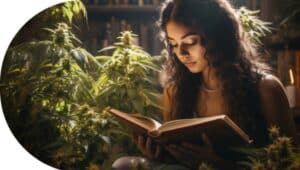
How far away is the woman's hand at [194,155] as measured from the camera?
152 cm

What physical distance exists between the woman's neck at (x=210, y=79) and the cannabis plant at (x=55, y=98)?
1.12 feet

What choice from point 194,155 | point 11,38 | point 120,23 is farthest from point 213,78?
point 11,38

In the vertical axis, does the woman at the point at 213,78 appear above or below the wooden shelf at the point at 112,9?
below

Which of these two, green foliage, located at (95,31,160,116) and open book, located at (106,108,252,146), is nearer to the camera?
open book, located at (106,108,252,146)

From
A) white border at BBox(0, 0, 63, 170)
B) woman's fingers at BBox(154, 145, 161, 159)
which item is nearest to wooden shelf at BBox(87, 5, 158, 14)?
white border at BBox(0, 0, 63, 170)

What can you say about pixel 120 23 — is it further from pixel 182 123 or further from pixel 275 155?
pixel 275 155

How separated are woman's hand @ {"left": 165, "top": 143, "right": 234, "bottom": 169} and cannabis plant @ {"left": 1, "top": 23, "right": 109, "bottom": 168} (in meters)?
0.23

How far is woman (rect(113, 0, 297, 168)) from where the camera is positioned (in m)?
1.49

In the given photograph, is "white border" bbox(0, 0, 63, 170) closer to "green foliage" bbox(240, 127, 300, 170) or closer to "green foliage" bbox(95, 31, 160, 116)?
"green foliage" bbox(95, 31, 160, 116)

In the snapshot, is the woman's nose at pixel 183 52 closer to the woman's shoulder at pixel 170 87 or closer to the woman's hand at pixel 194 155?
the woman's shoulder at pixel 170 87

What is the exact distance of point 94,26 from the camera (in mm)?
1647

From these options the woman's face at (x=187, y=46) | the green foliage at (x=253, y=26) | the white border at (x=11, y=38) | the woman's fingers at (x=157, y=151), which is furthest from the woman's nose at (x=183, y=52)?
the white border at (x=11, y=38)

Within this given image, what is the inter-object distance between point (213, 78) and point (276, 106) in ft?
0.67

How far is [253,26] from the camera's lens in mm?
1500
